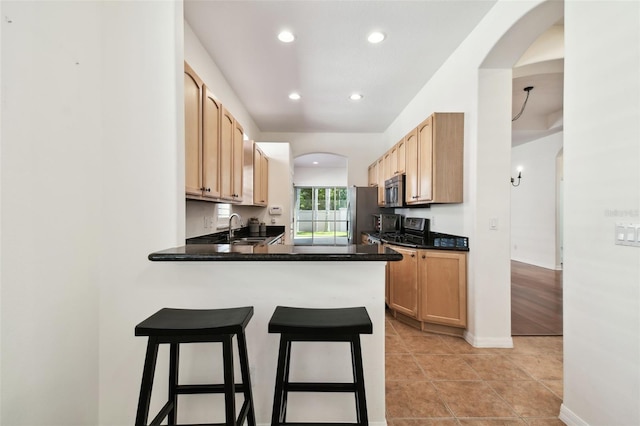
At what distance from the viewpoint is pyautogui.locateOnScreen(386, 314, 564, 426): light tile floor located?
166 centimetres

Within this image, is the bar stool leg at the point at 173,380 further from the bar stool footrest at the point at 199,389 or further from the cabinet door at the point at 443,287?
the cabinet door at the point at 443,287

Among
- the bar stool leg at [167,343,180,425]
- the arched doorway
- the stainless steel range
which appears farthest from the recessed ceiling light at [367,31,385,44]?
the bar stool leg at [167,343,180,425]

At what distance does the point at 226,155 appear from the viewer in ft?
8.00

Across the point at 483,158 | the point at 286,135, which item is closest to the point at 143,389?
the point at 483,158

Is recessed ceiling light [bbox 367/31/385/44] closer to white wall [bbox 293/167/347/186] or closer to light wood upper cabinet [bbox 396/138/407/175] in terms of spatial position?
light wood upper cabinet [bbox 396/138/407/175]

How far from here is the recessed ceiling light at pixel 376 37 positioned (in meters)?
2.60

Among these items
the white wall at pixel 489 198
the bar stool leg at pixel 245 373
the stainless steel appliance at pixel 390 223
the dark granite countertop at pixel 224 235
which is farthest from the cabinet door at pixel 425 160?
the bar stool leg at pixel 245 373

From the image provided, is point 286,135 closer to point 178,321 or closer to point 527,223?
point 178,321

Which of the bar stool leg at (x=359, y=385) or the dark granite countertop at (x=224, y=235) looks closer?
the bar stool leg at (x=359, y=385)

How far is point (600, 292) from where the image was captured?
1.40 meters

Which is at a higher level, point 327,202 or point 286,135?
point 286,135

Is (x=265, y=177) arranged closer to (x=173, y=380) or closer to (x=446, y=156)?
(x=446, y=156)

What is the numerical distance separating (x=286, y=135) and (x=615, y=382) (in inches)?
Result: 217

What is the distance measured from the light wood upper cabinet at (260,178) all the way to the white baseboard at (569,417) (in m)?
3.51
